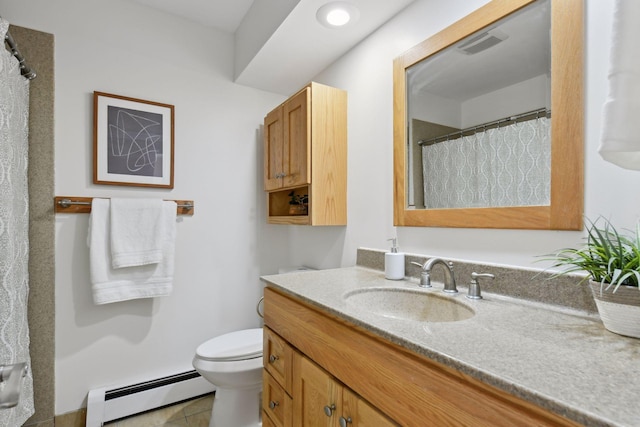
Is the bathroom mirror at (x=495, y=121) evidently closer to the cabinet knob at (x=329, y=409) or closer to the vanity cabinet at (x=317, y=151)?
the vanity cabinet at (x=317, y=151)

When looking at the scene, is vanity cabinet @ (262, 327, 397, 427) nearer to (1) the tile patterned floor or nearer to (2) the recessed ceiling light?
(1) the tile patterned floor

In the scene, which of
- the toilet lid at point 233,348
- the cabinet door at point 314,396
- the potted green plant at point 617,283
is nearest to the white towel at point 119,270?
the toilet lid at point 233,348

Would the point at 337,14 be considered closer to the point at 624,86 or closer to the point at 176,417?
the point at 624,86

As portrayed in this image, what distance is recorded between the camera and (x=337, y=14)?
141 centimetres

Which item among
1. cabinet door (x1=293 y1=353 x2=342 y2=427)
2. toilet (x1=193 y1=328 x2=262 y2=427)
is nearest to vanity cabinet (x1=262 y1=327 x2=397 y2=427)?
cabinet door (x1=293 y1=353 x2=342 y2=427)

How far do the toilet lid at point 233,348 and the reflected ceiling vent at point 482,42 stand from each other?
1.63 m

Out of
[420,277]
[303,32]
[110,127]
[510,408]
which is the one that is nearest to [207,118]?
[110,127]

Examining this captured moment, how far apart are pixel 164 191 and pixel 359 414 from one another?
66.2 inches

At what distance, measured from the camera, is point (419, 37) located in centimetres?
133

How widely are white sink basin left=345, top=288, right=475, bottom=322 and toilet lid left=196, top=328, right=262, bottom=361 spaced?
2.49 feet

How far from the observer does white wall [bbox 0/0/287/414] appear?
1.65m

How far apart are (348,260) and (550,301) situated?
3.18 feet

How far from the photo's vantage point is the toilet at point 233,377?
1501mm

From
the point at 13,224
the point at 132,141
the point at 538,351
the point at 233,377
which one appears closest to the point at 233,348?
the point at 233,377
